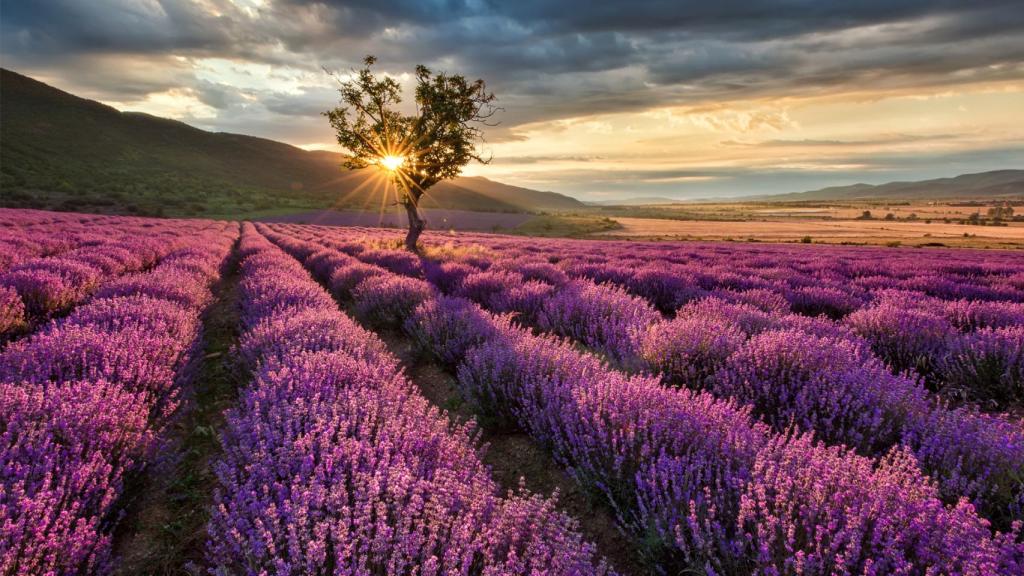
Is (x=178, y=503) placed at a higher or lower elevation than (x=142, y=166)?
lower

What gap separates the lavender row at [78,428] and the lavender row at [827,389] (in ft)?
9.91

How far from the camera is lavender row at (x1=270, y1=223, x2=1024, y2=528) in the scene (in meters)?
2.23

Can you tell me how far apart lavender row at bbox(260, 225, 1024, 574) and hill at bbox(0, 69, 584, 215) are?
19.3 metres

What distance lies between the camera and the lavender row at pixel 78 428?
168 centimetres

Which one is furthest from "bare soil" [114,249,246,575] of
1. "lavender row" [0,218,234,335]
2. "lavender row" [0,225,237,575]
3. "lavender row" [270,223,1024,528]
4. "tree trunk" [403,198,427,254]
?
"tree trunk" [403,198,427,254]

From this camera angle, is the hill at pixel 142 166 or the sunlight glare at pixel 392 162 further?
the hill at pixel 142 166

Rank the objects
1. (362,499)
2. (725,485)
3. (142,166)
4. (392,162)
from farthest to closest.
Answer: (142,166)
(392,162)
(725,485)
(362,499)

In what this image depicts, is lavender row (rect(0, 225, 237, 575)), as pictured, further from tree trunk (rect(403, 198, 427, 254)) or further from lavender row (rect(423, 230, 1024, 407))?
tree trunk (rect(403, 198, 427, 254))

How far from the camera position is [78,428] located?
2.27 metres

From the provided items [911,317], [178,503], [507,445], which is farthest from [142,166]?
[911,317]

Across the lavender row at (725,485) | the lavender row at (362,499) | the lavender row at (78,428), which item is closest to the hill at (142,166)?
the lavender row at (78,428)

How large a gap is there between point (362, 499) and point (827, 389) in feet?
9.43

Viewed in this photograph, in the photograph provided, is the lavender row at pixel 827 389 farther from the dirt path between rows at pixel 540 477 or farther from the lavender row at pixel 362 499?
the lavender row at pixel 362 499

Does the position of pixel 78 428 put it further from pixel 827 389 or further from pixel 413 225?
pixel 413 225
